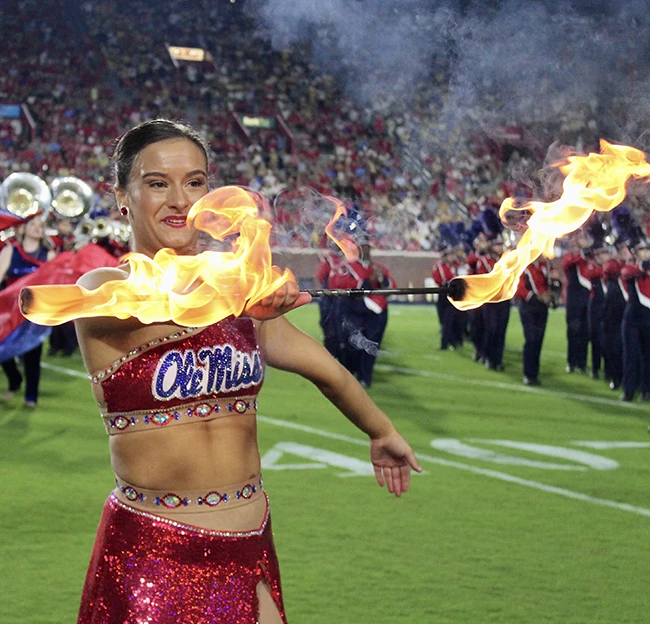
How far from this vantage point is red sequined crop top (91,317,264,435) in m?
2.47

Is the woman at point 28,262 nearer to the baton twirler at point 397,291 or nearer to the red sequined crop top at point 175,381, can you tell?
the baton twirler at point 397,291

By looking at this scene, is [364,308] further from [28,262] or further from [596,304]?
[28,262]

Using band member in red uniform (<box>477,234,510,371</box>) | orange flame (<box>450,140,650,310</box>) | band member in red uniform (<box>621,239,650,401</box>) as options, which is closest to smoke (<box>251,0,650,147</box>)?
orange flame (<box>450,140,650,310</box>)

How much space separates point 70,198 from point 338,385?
1409cm

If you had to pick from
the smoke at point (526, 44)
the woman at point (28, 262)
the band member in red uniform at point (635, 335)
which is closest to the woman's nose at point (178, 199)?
the smoke at point (526, 44)

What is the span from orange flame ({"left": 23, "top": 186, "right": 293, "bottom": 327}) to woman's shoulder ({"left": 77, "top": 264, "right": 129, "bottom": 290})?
0.04 meters

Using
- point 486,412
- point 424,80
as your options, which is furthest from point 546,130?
point 424,80

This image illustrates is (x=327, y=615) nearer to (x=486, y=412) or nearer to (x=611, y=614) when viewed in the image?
(x=611, y=614)

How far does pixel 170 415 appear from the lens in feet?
8.17

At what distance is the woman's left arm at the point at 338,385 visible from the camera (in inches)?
107

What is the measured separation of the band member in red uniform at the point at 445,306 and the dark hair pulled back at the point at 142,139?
527 inches

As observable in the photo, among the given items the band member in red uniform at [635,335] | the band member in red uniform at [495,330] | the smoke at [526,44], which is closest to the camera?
the smoke at [526,44]

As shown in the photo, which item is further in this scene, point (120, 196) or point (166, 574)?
point (120, 196)

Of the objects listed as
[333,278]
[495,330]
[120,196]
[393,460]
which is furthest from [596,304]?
[120,196]
